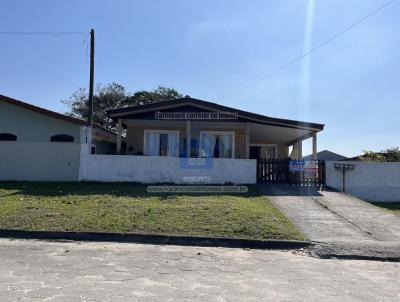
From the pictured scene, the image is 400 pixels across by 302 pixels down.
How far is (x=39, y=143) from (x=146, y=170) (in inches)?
201

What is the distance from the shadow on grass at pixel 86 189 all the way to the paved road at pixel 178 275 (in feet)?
20.0

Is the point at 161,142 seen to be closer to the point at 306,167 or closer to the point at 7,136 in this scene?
the point at 7,136

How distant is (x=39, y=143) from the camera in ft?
63.4

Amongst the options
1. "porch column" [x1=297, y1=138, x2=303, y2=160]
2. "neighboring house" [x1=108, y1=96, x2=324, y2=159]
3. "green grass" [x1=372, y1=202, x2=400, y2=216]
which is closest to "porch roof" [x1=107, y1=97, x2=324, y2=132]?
"neighboring house" [x1=108, y1=96, x2=324, y2=159]

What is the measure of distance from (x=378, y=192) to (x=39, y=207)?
44.6 feet

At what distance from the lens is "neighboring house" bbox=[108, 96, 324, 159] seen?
2080 cm

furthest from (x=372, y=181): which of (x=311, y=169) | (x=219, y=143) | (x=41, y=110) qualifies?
(x=41, y=110)

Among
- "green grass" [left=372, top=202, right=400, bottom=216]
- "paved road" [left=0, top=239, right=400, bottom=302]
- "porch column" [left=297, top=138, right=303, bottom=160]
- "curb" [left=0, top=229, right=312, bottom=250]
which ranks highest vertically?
"porch column" [left=297, top=138, right=303, bottom=160]

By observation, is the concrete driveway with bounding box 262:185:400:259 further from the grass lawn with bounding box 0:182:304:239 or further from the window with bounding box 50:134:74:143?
the window with bounding box 50:134:74:143

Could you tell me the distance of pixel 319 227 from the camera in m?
11.0

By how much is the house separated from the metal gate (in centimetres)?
771

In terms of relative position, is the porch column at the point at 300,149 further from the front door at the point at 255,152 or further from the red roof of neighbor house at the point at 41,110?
the red roof of neighbor house at the point at 41,110

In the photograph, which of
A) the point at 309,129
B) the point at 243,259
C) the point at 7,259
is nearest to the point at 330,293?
the point at 243,259

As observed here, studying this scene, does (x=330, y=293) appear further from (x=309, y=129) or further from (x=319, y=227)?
(x=309, y=129)
